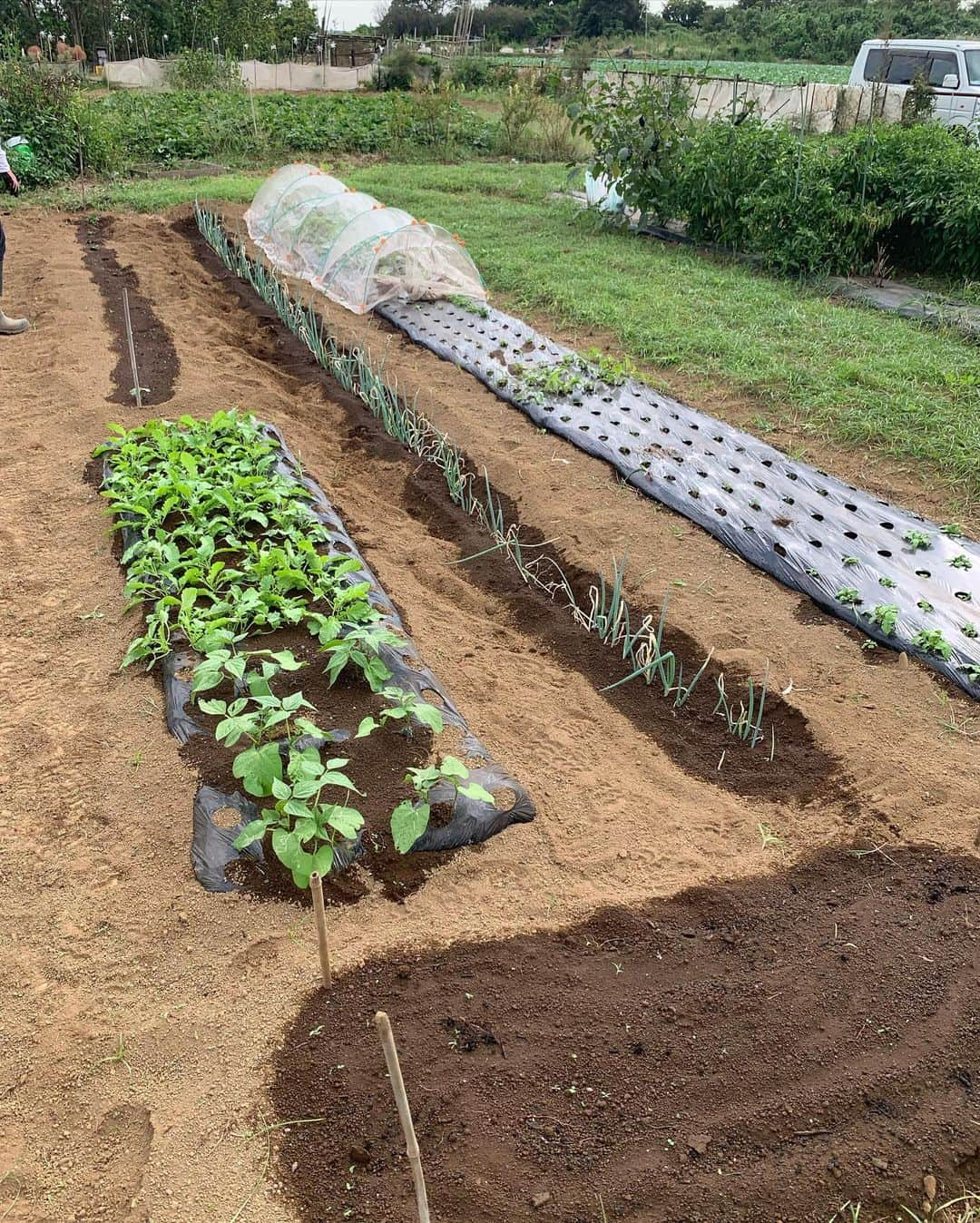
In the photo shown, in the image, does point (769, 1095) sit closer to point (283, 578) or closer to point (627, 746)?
point (627, 746)

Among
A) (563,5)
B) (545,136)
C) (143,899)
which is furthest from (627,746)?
(563,5)

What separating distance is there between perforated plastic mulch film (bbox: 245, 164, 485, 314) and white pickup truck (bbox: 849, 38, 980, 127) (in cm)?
704

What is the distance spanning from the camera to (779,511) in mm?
4203

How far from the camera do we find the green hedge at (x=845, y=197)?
7684mm

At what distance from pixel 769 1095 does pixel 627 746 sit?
1269mm

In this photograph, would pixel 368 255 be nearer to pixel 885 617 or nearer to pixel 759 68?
pixel 885 617

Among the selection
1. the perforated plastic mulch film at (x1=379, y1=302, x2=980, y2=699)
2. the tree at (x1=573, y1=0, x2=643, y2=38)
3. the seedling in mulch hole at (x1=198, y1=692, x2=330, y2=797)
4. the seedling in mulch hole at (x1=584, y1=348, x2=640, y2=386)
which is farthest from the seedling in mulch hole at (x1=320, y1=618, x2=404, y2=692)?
the tree at (x1=573, y1=0, x2=643, y2=38)

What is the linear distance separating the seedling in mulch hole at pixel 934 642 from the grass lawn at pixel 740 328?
4.50 ft

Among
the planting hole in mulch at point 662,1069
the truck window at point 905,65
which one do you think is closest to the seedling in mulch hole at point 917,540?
the planting hole in mulch at point 662,1069

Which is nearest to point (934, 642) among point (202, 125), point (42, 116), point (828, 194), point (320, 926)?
point (320, 926)

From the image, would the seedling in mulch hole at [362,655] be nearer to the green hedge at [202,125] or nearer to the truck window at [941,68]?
the green hedge at [202,125]

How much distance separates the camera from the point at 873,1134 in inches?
73.6

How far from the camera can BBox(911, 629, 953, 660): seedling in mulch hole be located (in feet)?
11.0

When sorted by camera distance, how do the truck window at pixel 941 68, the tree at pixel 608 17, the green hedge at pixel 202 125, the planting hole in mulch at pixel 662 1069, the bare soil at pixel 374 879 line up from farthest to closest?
the tree at pixel 608 17 < the truck window at pixel 941 68 < the green hedge at pixel 202 125 < the bare soil at pixel 374 879 < the planting hole in mulch at pixel 662 1069
